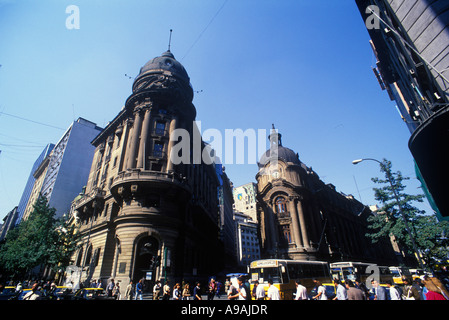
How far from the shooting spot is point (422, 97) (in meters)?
12.4

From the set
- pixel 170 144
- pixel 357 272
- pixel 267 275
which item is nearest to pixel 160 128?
pixel 170 144

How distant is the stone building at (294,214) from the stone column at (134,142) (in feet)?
85.8

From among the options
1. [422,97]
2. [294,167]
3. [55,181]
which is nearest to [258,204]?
[294,167]

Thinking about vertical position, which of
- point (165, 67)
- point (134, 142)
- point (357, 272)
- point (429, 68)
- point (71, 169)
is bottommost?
point (357, 272)

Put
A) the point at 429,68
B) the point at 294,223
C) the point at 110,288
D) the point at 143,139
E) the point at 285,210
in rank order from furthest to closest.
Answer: the point at 285,210 → the point at 294,223 → the point at 143,139 → the point at 110,288 → the point at 429,68

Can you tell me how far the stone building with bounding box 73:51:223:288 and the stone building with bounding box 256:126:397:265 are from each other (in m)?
13.1

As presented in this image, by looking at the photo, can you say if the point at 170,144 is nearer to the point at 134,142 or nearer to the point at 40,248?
the point at 134,142

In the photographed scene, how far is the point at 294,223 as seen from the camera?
37625 mm

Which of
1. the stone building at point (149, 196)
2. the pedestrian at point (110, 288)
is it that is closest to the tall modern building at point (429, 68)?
the stone building at point (149, 196)

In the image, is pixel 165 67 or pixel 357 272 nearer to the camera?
pixel 357 272

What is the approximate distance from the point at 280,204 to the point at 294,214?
363 cm

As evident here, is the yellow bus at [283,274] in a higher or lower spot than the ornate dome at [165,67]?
lower

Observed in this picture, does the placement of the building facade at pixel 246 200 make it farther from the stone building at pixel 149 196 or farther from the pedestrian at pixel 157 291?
the pedestrian at pixel 157 291

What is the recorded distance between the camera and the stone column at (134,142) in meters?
26.0
